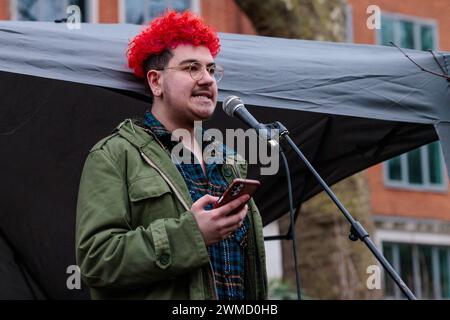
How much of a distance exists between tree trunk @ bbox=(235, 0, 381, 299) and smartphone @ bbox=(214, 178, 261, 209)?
7.24m

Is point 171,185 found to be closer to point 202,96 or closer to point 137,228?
point 137,228

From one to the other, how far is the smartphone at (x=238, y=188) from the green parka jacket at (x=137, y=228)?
0.58 feet

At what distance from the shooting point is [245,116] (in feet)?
15.2

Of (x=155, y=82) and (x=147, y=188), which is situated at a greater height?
(x=155, y=82)

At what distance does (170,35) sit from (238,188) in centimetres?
96

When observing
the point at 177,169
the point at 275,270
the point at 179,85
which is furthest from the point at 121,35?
the point at 275,270

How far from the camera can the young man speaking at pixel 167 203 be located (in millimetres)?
4172

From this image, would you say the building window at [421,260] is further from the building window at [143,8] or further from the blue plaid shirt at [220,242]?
the blue plaid shirt at [220,242]

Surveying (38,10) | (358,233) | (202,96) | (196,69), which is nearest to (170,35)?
(196,69)

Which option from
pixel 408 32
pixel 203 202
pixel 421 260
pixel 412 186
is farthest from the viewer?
pixel 408 32

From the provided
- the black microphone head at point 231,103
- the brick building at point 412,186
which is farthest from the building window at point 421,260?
the black microphone head at point 231,103

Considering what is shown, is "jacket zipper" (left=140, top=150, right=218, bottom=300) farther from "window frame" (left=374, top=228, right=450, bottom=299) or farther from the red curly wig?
"window frame" (left=374, top=228, right=450, bottom=299)

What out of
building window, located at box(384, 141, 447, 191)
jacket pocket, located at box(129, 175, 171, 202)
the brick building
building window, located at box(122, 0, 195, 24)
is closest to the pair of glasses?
jacket pocket, located at box(129, 175, 171, 202)
